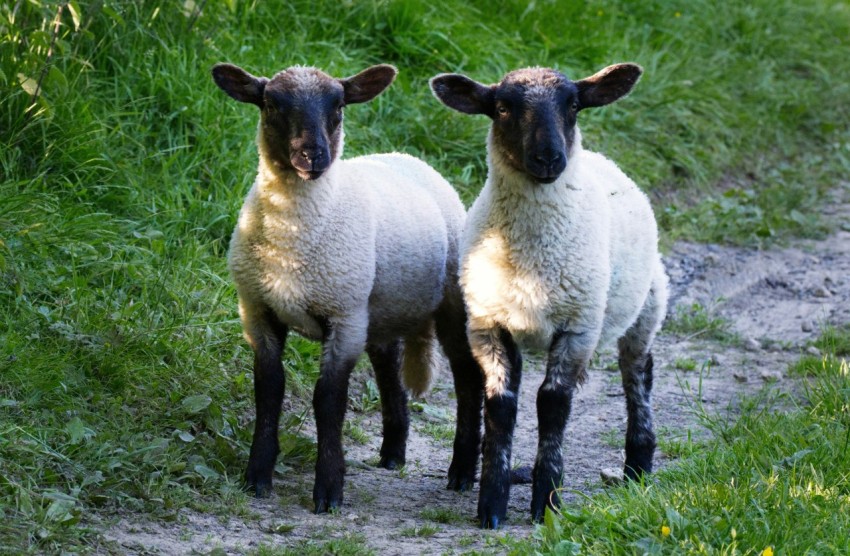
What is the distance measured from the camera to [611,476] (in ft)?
18.6

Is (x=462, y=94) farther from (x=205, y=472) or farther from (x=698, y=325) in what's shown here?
(x=698, y=325)

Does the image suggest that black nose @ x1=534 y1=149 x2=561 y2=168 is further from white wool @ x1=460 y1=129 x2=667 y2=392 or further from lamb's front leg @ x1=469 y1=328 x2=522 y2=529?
lamb's front leg @ x1=469 y1=328 x2=522 y2=529

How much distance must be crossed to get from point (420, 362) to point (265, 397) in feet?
3.44

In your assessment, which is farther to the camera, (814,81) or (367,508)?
(814,81)

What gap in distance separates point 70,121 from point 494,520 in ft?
11.6

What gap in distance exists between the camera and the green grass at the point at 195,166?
525cm

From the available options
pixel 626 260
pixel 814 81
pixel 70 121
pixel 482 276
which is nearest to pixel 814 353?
pixel 626 260

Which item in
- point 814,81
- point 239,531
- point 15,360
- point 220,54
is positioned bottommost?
point 239,531

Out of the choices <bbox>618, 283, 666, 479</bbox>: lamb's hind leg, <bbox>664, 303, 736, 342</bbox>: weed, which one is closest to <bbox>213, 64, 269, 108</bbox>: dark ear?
<bbox>618, 283, 666, 479</bbox>: lamb's hind leg

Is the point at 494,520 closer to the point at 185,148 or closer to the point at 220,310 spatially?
the point at 220,310

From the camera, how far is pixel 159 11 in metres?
8.05

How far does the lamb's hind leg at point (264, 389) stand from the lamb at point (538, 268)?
88 centimetres

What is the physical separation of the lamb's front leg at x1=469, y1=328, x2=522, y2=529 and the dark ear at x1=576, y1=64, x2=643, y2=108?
→ 45.9 inches

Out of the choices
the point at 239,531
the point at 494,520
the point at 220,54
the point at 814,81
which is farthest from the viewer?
the point at 814,81
